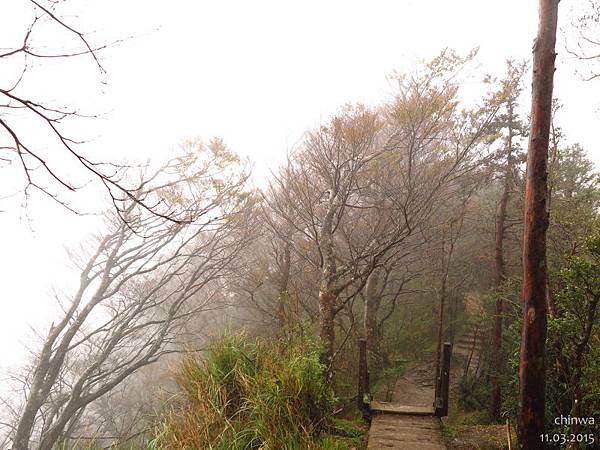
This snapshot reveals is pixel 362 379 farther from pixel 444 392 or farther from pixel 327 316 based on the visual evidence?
pixel 444 392

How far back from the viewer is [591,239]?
3.37 m

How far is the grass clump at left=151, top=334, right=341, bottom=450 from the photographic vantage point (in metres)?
3.76

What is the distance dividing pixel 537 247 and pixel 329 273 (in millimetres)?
3262

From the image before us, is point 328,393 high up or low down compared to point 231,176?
down

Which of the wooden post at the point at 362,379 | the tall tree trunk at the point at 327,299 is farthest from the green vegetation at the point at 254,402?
the tall tree trunk at the point at 327,299

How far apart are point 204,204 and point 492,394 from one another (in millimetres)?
8252

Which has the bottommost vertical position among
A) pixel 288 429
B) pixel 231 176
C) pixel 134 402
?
pixel 134 402

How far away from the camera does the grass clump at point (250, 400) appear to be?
376cm

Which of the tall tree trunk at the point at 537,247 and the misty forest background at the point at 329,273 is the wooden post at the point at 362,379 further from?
the tall tree trunk at the point at 537,247

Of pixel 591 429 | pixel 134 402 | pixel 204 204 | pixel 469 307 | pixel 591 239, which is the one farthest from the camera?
pixel 134 402

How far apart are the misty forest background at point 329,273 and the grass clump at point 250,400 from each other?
22mm

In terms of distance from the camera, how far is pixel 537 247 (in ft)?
12.0

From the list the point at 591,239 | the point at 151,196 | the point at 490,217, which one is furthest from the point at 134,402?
the point at 591,239

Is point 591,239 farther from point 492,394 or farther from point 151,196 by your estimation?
point 151,196
